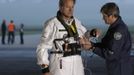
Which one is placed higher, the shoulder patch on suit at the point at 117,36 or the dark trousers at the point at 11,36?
the dark trousers at the point at 11,36

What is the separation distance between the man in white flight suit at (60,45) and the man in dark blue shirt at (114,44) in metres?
0.19

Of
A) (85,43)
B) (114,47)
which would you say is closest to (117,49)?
(114,47)

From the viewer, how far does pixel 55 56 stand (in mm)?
5898

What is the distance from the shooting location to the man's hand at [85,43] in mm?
5898

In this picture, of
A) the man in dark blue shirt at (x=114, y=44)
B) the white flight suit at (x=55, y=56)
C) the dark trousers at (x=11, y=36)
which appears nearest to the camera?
the white flight suit at (x=55, y=56)

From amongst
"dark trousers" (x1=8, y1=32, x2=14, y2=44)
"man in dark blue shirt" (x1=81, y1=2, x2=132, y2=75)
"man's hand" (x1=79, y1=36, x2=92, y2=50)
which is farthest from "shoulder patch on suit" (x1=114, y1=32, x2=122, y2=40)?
"dark trousers" (x1=8, y1=32, x2=14, y2=44)

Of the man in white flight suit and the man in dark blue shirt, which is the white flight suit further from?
the man in dark blue shirt

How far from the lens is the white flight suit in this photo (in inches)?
228

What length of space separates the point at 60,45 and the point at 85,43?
0.28m

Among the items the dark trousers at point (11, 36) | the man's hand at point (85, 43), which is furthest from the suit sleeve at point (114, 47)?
the dark trousers at point (11, 36)

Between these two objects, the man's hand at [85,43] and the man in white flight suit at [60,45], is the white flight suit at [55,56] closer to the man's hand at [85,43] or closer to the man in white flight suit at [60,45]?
the man in white flight suit at [60,45]

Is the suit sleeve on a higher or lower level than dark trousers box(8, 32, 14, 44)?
lower

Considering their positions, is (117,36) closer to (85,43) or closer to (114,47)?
(114,47)

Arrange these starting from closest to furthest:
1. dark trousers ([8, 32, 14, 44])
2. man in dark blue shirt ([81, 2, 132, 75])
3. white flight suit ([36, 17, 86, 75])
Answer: white flight suit ([36, 17, 86, 75]) → man in dark blue shirt ([81, 2, 132, 75]) → dark trousers ([8, 32, 14, 44])
